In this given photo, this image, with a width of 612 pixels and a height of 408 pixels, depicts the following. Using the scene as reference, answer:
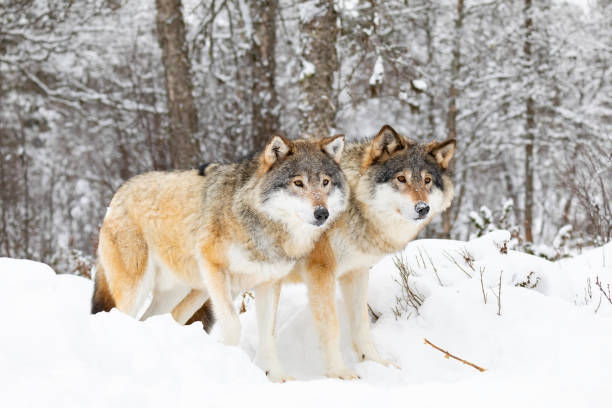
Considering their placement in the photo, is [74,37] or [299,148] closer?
[299,148]

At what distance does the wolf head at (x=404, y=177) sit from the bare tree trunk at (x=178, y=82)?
6.08 metres

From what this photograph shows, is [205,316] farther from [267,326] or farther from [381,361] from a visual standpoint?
[381,361]

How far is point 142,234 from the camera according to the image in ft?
14.2

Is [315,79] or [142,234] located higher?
[315,79]

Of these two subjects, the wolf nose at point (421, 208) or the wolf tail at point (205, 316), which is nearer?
the wolf nose at point (421, 208)

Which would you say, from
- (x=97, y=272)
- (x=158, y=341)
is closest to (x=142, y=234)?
(x=97, y=272)

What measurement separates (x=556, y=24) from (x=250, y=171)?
1547 cm

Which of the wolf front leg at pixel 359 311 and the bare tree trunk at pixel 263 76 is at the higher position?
the bare tree trunk at pixel 263 76

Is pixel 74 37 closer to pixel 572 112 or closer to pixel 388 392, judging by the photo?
pixel 388 392

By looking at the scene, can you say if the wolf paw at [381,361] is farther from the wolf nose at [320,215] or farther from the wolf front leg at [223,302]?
the wolf nose at [320,215]

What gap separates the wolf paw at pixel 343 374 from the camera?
3.86 m

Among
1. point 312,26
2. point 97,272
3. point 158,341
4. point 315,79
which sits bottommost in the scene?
point 97,272

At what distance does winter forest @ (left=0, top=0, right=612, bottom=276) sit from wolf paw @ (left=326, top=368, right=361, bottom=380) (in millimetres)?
4158

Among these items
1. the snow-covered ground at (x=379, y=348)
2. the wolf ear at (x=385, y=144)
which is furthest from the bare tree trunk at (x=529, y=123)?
the wolf ear at (x=385, y=144)
